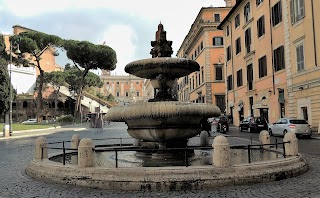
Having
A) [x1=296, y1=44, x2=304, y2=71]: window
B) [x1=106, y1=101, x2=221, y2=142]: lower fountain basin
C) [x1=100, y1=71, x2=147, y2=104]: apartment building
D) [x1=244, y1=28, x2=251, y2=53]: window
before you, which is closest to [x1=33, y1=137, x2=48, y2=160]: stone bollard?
[x1=106, y1=101, x2=221, y2=142]: lower fountain basin

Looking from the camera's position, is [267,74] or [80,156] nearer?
[80,156]

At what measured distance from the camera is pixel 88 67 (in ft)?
193

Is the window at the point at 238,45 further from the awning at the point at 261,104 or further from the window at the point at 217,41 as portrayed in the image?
the window at the point at 217,41

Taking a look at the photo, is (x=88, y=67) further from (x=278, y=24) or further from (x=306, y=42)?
(x=306, y=42)

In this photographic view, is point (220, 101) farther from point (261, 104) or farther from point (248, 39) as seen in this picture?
point (261, 104)

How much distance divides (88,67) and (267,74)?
36.4 metres

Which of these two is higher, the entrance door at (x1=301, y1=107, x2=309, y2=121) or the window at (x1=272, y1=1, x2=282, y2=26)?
the window at (x1=272, y1=1, x2=282, y2=26)

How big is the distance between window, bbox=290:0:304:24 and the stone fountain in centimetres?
1725

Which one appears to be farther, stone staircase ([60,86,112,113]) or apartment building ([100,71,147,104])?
apartment building ([100,71,147,104])

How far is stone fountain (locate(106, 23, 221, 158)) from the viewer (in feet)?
27.5

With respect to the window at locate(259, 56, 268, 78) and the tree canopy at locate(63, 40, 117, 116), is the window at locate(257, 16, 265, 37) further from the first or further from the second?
the tree canopy at locate(63, 40, 117, 116)

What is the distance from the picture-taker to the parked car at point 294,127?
20656 mm

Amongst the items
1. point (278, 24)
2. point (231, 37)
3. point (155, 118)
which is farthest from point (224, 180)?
point (231, 37)

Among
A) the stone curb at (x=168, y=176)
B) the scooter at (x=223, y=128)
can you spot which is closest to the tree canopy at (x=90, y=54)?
the scooter at (x=223, y=128)
